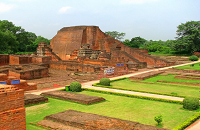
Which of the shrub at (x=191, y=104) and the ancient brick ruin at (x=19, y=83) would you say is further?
the ancient brick ruin at (x=19, y=83)

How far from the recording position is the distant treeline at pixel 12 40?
39.9 m

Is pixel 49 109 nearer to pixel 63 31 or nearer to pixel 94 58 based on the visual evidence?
pixel 94 58

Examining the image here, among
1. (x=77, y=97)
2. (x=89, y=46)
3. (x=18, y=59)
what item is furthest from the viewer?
(x=89, y=46)

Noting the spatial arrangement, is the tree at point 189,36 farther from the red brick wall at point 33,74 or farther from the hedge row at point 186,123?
the hedge row at point 186,123

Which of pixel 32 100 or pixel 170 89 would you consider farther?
pixel 170 89

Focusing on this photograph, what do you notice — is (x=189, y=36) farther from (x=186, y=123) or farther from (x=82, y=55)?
(x=186, y=123)

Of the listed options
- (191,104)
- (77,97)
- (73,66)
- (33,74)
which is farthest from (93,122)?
(73,66)

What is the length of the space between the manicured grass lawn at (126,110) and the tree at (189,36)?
33.1 m

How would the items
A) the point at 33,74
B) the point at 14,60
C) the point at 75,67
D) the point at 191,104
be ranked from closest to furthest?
the point at 191,104 → the point at 33,74 → the point at 75,67 → the point at 14,60

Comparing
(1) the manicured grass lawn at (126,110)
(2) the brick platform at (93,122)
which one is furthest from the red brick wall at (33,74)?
(2) the brick platform at (93,122)

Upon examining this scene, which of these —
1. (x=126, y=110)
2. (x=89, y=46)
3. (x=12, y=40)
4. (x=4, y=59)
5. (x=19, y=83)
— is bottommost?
(x=126, y=110)

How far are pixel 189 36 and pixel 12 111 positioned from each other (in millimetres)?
39409

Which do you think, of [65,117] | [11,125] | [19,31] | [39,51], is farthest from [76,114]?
[19,31]

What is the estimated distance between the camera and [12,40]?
4256 centimetres
